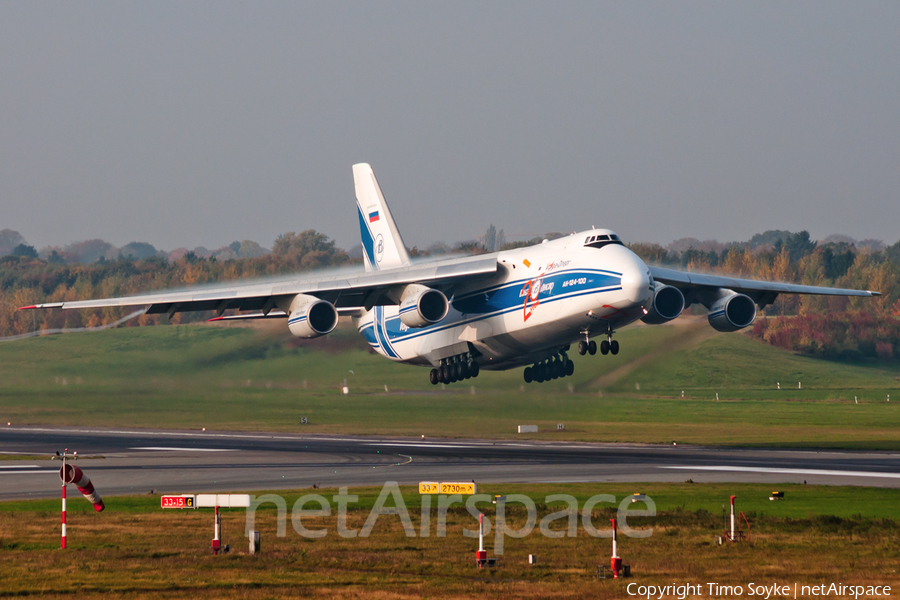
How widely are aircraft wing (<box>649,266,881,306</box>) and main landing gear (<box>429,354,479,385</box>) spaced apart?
7865 millimetres

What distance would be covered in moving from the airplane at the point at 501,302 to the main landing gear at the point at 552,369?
4cm

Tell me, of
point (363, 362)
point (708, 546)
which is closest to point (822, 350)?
point (363, 362)

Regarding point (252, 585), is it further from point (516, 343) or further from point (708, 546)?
point (516, 343)

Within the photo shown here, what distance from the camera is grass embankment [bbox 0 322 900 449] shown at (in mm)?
47969

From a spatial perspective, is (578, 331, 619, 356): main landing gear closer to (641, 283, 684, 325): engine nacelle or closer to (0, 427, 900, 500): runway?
(641, 283, 684, 325): engine nacelle

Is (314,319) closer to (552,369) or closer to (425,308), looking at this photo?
(425,308)

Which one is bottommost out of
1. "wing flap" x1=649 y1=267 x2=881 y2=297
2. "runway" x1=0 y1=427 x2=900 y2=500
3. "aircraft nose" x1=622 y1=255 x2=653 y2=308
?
"runway" x1=0 y1=427 x2=900 y2=500

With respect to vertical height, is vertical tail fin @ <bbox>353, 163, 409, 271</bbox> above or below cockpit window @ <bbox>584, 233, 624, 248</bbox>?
above

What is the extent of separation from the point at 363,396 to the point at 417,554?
4109 centimetres

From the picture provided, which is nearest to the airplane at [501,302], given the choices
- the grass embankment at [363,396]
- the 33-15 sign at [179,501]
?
the grass embankment at [363,396]

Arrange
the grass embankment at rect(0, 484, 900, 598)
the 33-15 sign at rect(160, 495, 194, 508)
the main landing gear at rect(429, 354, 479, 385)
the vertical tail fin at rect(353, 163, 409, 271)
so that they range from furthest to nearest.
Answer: the vertical tail fin at rect(353, 163, 409, 271)
the main landing gear at rect(429, 354, 479, 385)
the 33-15 sign at rect(160, 495, 194, 508)
the grass embankment at rect(0, 484, 900, 598)

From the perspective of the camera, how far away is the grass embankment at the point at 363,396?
4797cm

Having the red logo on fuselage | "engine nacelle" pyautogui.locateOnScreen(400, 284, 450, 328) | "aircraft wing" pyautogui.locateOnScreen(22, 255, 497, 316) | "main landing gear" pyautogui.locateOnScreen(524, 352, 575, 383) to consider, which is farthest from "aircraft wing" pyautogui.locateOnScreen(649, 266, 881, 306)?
"engine nacelle" pyautogui.locateOnScreen(400, 284, 450, 328)

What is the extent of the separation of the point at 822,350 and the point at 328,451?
49772 mm
